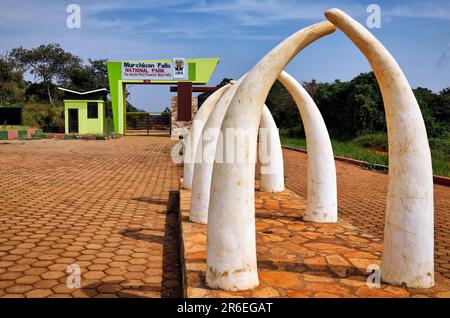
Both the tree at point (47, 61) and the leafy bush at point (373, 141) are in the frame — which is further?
the tree at point (47, 61)

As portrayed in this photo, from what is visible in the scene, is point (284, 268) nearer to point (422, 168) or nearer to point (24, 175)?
point (422, 168)

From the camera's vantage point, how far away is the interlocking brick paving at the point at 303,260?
2418 mm

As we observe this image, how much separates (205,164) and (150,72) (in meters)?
20.8

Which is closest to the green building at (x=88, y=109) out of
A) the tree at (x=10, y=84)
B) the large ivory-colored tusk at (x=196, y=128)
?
the tree at (x=10, y=84)

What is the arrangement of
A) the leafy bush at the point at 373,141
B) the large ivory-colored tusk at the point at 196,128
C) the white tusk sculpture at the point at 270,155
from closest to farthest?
the large ivory-colored tusk at the point at 196,128
the white tusk sculpture at the point at 270,155
the leafy bush at the point at 373,141

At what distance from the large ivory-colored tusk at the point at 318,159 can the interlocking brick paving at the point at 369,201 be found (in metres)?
0.65

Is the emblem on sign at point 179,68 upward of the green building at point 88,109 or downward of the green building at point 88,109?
upward

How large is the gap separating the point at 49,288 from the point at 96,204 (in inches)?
114

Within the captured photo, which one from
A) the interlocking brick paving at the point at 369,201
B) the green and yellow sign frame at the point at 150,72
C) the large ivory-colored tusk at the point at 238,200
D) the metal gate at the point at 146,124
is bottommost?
the interlocking brick paving at the point at 369,201

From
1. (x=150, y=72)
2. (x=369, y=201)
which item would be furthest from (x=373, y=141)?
(x=150, y=72)

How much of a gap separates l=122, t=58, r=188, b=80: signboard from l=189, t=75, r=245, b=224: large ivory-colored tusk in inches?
782

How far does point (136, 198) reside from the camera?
20.4 ft

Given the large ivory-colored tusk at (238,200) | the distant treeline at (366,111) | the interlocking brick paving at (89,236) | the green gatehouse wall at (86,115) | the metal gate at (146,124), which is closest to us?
the large ivory-colored tusk at (238,200)

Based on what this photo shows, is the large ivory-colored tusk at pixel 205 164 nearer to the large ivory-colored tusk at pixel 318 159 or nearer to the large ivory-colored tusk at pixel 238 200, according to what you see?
the large ivory-colored tusk at pixel 318 159
